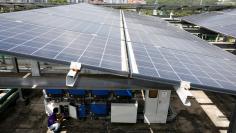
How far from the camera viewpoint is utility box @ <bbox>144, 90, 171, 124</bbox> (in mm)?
10461

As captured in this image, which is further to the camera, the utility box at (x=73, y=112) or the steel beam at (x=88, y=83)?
the utility box at (x=73, y=112)

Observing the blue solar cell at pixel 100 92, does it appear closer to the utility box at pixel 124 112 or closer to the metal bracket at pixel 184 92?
the utility box at pixel 124 112

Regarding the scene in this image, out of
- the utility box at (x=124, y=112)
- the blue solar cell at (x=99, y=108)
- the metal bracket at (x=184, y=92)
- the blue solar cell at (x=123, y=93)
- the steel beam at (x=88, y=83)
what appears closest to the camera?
the metal bracket at (x=184, y=92)

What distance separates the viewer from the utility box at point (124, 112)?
10422 millimetres

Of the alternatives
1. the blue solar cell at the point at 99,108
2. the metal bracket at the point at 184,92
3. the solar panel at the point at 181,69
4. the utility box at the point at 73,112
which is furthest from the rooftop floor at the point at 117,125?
the metal bracket at the point at 184,92

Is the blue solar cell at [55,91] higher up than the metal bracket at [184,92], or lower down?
lower down

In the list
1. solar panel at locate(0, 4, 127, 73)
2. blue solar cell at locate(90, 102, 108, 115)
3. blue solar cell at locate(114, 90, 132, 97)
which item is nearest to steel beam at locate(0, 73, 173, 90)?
solar panel at locate(0, 4, 127, 73)

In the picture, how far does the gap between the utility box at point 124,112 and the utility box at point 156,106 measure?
0.68 metres

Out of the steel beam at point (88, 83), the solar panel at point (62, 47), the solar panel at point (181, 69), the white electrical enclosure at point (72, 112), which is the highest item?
the solar panel at point (62, 47)

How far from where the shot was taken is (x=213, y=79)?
5.92m

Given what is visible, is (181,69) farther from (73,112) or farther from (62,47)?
(73,112)

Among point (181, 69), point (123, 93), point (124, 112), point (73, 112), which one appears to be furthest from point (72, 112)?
A: point (181, 69)

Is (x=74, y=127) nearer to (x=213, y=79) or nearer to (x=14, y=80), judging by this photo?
(x=14, y=80)

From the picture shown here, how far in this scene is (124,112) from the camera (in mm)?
10523
